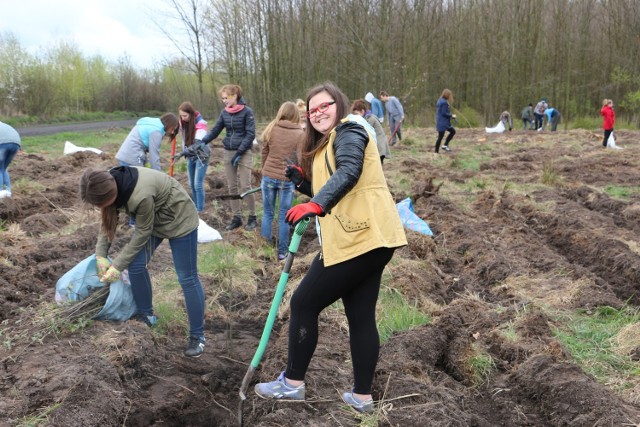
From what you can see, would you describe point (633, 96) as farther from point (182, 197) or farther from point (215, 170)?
point (182, 197)

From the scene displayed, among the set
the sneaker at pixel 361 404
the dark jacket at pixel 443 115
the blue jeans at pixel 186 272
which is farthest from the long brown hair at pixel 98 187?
the dark jacket at pixel 443 115

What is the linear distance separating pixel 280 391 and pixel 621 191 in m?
9.47

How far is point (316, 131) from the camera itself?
2.94 metres

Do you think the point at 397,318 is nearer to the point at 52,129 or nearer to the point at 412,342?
the point at 412,342

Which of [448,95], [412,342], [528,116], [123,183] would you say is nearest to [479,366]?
[412,342]

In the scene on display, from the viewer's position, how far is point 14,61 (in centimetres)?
3397

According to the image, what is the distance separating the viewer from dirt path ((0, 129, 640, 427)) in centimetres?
327

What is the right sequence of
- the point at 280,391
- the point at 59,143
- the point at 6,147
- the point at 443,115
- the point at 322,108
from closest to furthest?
the point at 322,108
the point at 280,391
the point at 6,147
the point at 443,115
the point at 59,143

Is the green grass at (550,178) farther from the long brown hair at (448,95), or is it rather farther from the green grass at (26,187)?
the green grass at (26,187)

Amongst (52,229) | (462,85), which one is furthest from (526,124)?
(52,229)

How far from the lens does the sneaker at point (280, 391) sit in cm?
318

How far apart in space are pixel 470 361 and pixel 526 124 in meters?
26.9

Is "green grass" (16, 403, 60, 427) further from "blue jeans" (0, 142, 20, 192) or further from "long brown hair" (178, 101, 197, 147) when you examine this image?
"blue jeans" (0, 142, 20, 192)

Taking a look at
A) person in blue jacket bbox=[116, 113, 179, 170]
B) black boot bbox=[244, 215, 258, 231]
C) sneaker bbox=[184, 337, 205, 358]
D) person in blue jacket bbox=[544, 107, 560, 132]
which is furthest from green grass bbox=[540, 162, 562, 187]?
person in blue jacket bbox=[544, 107, 560, 132]
